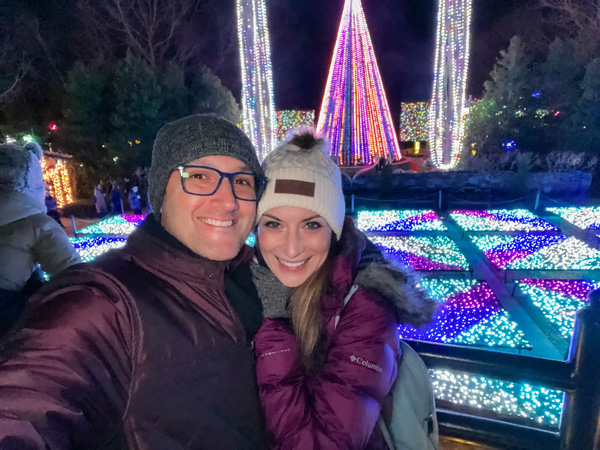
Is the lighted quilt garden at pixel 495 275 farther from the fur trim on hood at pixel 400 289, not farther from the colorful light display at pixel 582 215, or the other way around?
Answer: the fur trim on hood at pixel 400 289

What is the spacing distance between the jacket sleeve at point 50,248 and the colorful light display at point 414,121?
22629 mm

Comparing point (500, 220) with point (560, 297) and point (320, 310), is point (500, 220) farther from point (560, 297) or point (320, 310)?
point (320, 310)

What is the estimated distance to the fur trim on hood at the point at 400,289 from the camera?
1.40m

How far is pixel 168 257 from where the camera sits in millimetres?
1141

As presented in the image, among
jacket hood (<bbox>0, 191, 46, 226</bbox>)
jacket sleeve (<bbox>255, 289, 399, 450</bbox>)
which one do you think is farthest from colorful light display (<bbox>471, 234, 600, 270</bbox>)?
jacket hood (<bbox>0, 191, 46, 226</bbox>)

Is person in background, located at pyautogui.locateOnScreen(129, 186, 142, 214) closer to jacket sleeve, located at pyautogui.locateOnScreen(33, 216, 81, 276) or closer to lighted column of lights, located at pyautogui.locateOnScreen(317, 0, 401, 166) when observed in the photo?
lighted column of lights, located at pyautogui.locateOnScreen(317, 0, 401, 166)

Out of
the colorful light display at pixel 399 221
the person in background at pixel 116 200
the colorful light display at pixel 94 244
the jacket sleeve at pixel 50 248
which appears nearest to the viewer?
the jacket sleeve at pixel 50 248

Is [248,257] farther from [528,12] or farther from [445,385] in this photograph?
[528,12]

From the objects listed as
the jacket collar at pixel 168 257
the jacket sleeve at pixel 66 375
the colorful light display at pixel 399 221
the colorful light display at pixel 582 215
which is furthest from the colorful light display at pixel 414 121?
the jacket sleeve at pixel 66 375

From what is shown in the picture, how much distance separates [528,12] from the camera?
17141mm

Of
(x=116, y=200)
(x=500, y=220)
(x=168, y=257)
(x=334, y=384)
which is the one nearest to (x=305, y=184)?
(x=168, y=257)

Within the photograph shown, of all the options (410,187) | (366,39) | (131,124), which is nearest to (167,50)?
(131,124)

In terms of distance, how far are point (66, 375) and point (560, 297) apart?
19.8 ft

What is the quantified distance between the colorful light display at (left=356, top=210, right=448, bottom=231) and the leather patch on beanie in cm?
659
